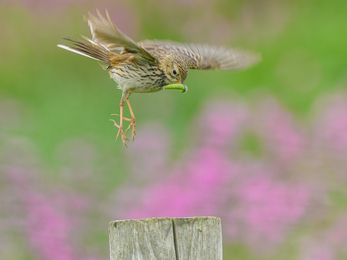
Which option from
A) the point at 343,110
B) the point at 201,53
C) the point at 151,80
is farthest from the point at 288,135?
the point at 151,80

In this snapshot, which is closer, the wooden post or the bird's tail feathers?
the wooden post

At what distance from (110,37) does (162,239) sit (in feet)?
4.69

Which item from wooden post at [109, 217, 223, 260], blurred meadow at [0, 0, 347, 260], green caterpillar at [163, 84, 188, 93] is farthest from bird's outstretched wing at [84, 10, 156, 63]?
blurred meadow at [0, 0, 347, 260]

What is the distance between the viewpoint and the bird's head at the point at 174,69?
410 centimetres

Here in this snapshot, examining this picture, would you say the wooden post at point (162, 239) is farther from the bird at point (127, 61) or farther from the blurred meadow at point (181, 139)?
the blurred meadow at point (181, 139)

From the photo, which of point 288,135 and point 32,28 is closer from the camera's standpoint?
point 288,135

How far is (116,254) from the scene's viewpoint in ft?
8.59

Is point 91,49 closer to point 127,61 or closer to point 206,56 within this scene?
point 127,61

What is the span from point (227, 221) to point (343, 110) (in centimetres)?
225

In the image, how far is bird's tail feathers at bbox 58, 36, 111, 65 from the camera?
3.78 m

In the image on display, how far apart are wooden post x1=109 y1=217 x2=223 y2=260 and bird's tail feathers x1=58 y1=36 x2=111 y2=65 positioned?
147 centimetres

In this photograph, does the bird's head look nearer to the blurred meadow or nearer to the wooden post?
the wooden post

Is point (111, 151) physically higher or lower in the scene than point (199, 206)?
higher

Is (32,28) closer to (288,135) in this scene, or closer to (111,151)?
(111,151)
